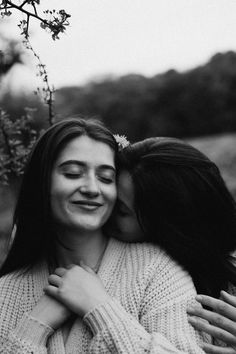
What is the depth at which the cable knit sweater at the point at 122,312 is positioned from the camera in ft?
7.48

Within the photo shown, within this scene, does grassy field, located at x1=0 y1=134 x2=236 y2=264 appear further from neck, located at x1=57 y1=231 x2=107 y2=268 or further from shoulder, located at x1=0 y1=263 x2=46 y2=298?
neck, located at x1=57 y1=231 x2=107 y2=268

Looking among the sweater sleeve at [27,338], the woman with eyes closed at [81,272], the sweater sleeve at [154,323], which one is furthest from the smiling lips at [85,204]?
the sweater sleeve at [27,338]

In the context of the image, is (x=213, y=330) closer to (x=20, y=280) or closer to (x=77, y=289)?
(x=77, y=289)

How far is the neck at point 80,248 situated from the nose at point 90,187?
0.23m

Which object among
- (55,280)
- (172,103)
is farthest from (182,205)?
(172,103)

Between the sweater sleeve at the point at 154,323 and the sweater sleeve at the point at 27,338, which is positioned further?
the sweater sleeve at the point at 27,338

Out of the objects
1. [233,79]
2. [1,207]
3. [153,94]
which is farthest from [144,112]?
[1,207]

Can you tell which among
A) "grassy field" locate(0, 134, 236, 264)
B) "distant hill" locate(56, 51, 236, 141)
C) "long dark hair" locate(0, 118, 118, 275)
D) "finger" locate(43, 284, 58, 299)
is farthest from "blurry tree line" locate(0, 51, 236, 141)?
"finger" locate(43, 284, 58, 299)

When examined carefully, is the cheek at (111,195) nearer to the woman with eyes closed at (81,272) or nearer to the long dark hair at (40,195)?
the woman with eyes closed at (81,272)

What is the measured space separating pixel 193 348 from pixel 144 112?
858cm

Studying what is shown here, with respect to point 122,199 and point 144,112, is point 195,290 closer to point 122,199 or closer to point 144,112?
point 122,199

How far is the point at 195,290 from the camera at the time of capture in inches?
102

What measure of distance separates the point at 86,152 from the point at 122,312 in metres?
0.71

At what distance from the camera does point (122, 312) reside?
92.7 inches
